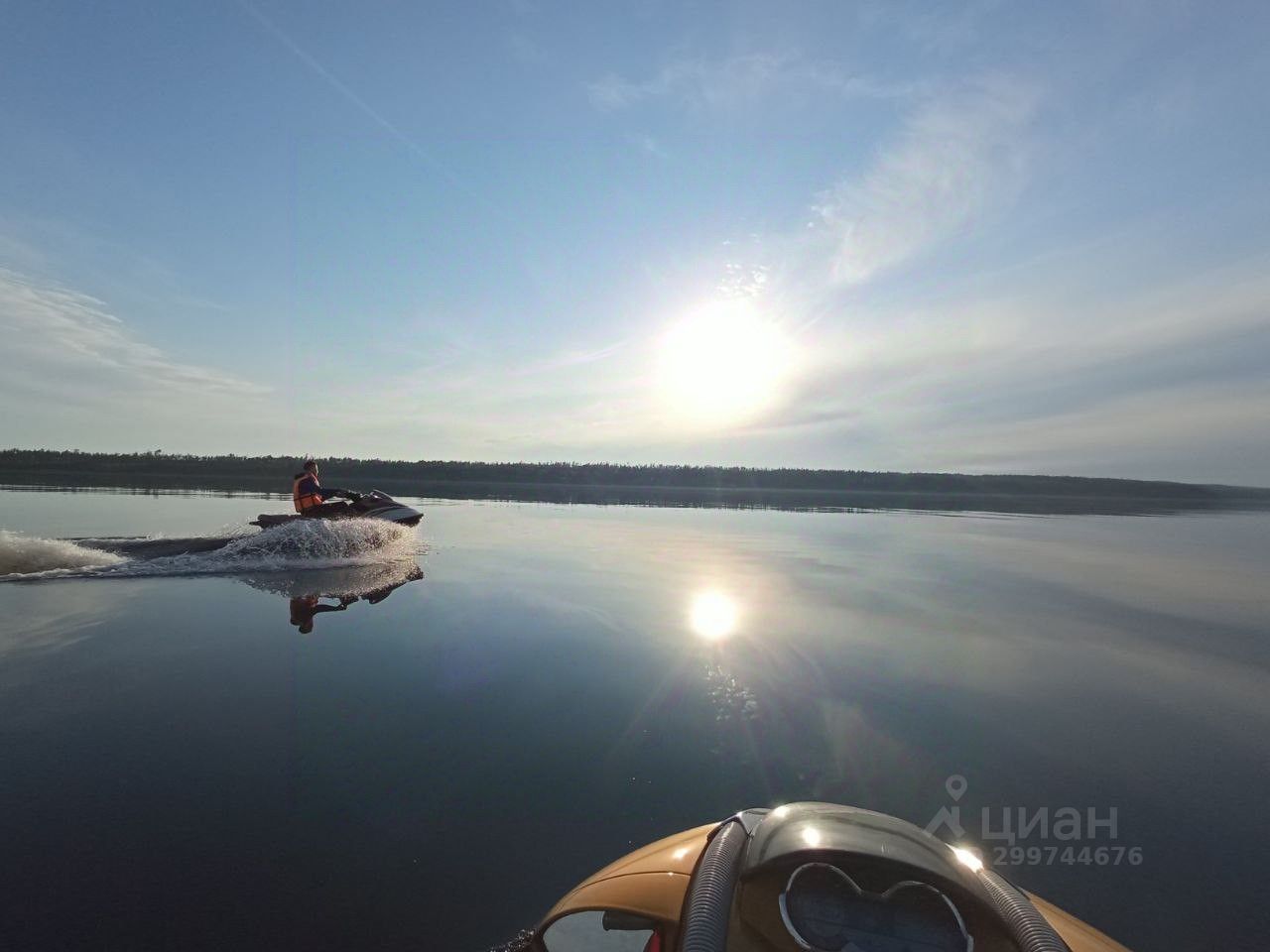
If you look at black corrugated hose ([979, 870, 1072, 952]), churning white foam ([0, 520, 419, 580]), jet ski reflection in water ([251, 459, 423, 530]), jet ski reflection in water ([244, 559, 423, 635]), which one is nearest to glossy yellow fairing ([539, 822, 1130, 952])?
black corrugated hose ([979, 870, 1072, 952])

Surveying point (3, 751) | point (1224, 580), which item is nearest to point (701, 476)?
point (1224, 580)

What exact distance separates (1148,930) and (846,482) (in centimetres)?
8578

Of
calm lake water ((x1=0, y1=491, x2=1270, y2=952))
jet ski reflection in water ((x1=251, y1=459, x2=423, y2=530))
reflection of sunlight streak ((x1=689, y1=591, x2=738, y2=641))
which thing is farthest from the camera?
jet ski reflection in water ((x1=251, y1=459, x2=423, y2=530))

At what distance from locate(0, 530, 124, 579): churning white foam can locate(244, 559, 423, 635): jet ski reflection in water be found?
9.46ft

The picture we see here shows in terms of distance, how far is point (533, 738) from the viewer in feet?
17.1

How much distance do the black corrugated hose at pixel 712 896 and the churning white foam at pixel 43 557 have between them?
1332 cm

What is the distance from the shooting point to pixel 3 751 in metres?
4.67

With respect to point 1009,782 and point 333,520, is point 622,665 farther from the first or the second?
point 333,520

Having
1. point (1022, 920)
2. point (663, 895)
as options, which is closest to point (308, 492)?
point (663, 895)

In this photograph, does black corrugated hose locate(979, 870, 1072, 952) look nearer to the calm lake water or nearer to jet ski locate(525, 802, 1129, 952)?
jet ski locate(525, 802, 1129, 952)

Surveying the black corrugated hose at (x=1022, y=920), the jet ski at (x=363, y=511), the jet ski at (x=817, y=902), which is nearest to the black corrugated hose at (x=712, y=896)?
the jet ski at (x=817, y=902)

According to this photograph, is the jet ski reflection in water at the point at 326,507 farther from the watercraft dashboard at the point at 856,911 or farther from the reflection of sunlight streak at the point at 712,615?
the watercraft dashboard at the point at 856,911

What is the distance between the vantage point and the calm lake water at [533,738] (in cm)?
334

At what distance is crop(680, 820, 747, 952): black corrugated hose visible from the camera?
1.89 meters
